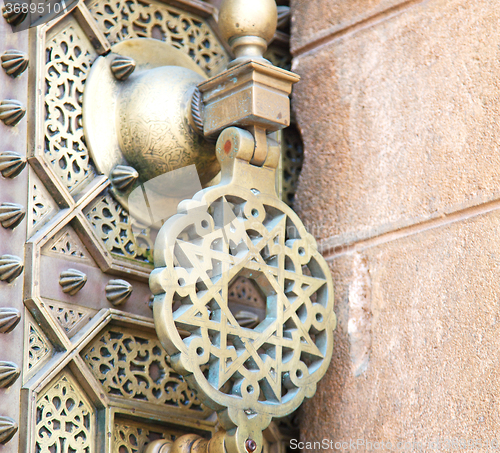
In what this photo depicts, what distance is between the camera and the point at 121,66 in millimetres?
1528

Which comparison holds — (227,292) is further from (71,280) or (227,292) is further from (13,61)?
(13,61)

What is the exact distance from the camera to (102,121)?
4.96ft

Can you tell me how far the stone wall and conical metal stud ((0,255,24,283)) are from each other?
1.91 ft

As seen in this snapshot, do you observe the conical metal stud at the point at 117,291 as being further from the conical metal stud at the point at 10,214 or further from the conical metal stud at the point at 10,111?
the conical metal stud at the point at 10,111

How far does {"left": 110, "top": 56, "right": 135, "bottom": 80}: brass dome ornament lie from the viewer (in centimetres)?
153

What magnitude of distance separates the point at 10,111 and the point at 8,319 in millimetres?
337

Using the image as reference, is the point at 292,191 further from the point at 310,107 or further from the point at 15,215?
the point at 15,215

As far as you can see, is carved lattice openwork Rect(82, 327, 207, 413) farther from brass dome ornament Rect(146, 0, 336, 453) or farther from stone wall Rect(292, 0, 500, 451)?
stone wall Rect(292, 0, 500, 451)

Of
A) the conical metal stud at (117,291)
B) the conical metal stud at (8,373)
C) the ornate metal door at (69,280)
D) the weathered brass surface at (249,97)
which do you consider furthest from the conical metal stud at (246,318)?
the conical metal stud at (8,373)

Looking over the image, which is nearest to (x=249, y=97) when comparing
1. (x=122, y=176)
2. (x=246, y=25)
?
(x=246, y=25)

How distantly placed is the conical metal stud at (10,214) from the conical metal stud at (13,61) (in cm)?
23

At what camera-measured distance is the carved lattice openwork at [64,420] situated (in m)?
1.31

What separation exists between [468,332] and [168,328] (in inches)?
18.8

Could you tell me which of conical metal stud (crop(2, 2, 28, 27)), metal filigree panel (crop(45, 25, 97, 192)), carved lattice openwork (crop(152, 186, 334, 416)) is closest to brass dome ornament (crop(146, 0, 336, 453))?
carved lattice openwork (crop(152, 186, 334, 416))
